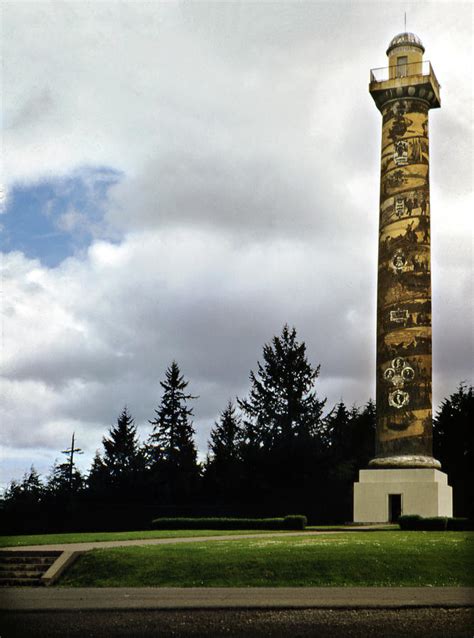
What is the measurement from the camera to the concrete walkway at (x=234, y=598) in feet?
47.3

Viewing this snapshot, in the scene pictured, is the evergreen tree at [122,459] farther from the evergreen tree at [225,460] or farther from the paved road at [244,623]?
the paved road at [244,623]

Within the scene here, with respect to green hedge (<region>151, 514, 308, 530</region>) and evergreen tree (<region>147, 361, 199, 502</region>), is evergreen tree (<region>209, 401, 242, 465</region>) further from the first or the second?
green hedge (<region>151, 514, 308, 530</region>)

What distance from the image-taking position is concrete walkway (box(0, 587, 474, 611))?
14.4 metres

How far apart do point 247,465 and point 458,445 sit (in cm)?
1339

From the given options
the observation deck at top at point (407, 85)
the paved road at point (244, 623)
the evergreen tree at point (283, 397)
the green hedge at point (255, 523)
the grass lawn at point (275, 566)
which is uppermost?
the observation deck at top at point (407, 85)

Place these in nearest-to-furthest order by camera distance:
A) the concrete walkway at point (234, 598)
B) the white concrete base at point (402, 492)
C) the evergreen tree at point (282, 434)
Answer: the concrete walkway at point (234, 598) < the white concrete base at point (402, 492) < the evergreen tree at point (282, 434)

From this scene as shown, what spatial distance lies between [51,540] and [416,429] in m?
17.6

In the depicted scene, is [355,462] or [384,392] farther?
[355,462]

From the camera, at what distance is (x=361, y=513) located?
37.6 m

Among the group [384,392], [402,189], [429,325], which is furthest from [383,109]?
[384,392]

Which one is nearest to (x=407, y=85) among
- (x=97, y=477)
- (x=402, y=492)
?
(x=402, y=492)

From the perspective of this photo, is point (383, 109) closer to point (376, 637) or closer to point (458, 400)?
point (458, 400)

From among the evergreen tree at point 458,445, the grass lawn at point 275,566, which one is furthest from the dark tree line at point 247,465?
the grass lawn at point 275,566

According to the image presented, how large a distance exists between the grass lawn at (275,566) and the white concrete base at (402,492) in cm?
1453
